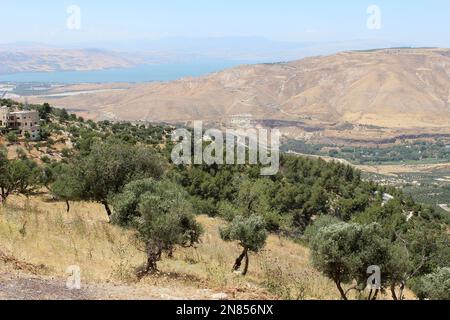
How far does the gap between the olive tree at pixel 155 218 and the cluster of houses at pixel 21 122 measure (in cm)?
4486

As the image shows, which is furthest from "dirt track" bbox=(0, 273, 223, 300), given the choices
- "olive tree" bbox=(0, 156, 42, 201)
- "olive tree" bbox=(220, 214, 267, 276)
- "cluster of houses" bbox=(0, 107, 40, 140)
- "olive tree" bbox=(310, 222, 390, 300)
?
"cluster of houses" bbox=(0, 107, 40, 140)

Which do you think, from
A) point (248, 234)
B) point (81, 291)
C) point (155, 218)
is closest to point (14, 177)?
point (248, 234)

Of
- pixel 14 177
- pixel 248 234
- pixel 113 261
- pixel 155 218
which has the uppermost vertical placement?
pixel 155 218

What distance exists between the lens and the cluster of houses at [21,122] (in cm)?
5675

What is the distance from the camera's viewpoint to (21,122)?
2291 inches

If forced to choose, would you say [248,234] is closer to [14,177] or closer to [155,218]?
[155,218]

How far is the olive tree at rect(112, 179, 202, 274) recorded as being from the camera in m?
12.5

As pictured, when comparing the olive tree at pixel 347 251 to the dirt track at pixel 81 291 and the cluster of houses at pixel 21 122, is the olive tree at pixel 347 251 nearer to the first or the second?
the dirt track at pixel 81 291

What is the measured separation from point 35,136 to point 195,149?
1915 centimetres

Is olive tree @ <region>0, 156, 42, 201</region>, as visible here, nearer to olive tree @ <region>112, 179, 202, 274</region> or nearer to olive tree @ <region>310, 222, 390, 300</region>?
olive tree @ <region>112, 179, 202, 274</region>

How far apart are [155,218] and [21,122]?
51.4m

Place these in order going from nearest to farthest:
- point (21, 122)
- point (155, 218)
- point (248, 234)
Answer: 1. point (155, 218)
2. point (248, 234)
3. point (21, 122)

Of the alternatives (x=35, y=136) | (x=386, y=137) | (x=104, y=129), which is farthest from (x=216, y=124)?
(x=35, y=136)

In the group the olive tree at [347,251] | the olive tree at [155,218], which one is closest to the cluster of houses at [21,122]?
the olive tree at [155,218]
